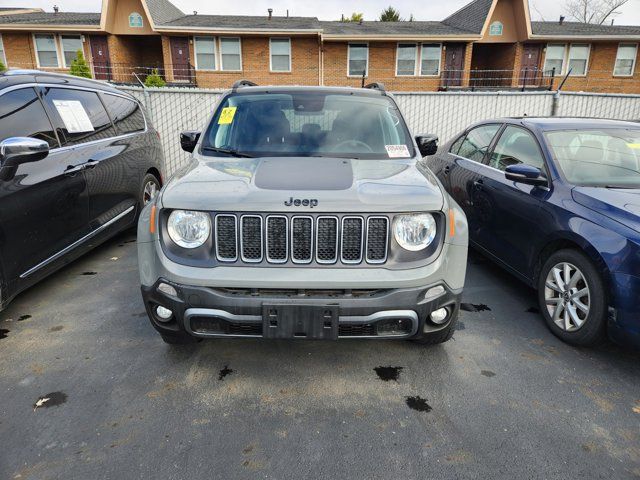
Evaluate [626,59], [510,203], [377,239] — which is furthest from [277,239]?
[626,59]

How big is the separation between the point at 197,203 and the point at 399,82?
20.1 metres

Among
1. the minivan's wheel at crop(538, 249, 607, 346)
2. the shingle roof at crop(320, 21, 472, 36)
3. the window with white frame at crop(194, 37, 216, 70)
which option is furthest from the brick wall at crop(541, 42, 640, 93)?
the minivan's wheel at crop(538, 249, 607, 346)

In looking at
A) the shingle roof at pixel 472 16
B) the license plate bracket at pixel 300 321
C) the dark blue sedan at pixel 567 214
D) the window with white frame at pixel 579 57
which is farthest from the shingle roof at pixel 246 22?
the license plate bracket at pixel 300 321

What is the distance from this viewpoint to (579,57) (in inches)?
858

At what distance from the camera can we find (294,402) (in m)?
2.60

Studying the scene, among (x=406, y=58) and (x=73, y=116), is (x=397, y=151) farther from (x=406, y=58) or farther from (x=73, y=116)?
(x=406, y=58)

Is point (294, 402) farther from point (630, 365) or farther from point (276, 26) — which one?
point (276, 26)

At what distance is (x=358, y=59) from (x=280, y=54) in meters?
3.64

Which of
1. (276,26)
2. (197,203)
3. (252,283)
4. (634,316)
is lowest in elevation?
(634,316)

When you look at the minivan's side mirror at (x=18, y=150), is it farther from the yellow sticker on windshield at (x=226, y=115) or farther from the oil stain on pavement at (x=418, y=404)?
the oil stain on pavement at (x=418, y=404)

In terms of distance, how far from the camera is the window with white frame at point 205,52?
20.1 metres

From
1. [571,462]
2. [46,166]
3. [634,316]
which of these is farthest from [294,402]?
[46,166]

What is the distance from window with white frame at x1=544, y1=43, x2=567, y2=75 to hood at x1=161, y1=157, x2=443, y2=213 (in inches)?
903

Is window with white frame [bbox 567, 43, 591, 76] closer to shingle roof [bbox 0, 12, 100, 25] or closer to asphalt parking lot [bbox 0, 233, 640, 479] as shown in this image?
shingle roof [bbox 0, 12, 100, 25]
